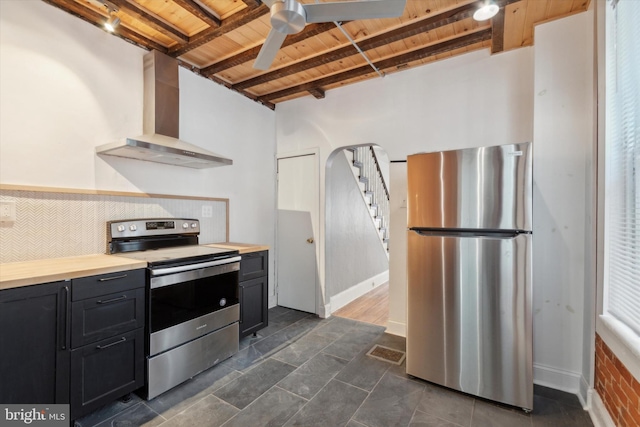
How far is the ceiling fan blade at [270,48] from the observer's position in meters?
1.75

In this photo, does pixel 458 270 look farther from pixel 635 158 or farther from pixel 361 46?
pixel 361 46

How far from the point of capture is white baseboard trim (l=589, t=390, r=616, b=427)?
1.66 metres

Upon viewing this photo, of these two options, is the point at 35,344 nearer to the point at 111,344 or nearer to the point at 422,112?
the point at 111,344

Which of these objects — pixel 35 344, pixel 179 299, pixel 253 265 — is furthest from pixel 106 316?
pixel 253 265

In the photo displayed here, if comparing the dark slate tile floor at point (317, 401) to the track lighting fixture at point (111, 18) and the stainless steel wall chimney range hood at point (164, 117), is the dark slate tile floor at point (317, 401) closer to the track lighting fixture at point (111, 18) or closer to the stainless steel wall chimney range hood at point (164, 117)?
the stainless steel wall chimney range hood at point (164, 117)

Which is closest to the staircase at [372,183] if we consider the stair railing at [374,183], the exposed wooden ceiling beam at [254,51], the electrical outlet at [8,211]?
the stair railing at [374,183]

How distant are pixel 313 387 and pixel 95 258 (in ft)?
6.17

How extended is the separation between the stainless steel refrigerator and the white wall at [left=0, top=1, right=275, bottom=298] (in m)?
2.25

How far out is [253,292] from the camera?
2.90 m

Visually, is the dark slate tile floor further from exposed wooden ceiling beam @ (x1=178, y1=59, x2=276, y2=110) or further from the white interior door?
exposed wooden ceiling beam @ (x1=178, y1=59, x2=276, y2=110)

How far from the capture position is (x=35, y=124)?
201 centimetres

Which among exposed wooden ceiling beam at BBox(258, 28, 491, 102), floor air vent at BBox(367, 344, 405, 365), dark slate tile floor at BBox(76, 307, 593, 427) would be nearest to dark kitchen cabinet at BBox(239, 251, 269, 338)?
dark slate tile floor at BBox(76, 307, 593, 427)

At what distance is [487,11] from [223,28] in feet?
6.46

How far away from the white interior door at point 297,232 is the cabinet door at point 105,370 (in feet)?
6.88
